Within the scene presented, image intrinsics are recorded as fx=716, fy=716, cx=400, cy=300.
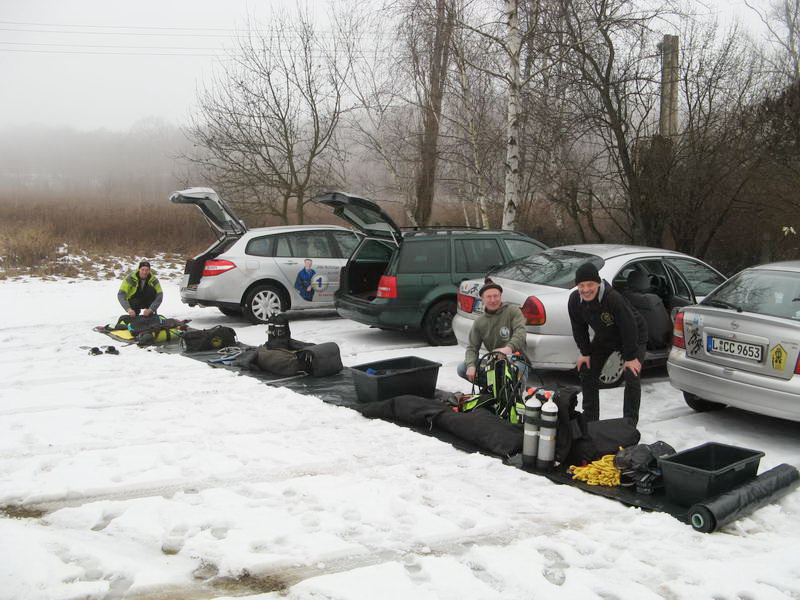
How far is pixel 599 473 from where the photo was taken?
4.89 m

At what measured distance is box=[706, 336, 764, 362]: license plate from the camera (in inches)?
223

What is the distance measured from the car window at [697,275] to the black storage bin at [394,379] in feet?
10.1

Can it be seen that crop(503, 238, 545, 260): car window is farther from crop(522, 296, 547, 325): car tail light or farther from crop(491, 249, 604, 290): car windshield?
crop(522, 296, 547, 325): car tail light


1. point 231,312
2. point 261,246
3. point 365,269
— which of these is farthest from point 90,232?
point 365,269

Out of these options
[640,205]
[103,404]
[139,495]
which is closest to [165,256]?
[640,205]

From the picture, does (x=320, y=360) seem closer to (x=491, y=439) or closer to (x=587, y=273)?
(x=491, y=439)

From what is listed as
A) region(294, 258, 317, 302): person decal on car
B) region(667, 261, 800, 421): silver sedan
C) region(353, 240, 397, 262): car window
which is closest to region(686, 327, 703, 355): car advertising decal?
region(667, 261, 800, 421): silver sedan

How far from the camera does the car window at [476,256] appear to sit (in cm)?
998

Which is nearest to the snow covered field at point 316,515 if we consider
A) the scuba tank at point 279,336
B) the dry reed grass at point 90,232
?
the scuba tank at point 279,336

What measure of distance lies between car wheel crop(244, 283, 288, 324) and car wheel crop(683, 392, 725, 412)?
22.6 feet

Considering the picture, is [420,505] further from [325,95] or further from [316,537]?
[325,95]

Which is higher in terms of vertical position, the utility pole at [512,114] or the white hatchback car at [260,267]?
the utility pole at [512,114]

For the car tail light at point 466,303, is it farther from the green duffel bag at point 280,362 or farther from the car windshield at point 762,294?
the car windshield at point 762,294

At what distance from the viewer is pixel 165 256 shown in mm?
22719
